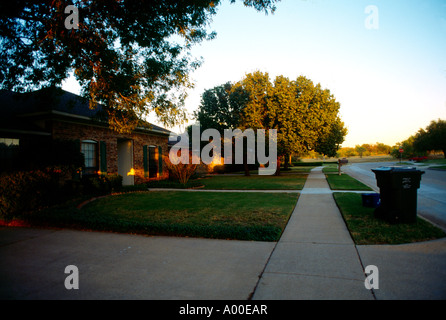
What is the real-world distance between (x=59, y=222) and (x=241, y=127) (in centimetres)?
1639

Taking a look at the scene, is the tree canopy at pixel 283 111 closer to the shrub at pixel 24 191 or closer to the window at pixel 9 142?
the window at pixel 9 142

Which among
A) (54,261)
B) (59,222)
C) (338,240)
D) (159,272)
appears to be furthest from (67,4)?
(338,240)

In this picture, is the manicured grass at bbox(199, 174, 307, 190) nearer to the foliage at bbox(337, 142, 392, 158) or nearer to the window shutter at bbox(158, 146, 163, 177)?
the window shutter at bbox(158, 146, 163, 177)

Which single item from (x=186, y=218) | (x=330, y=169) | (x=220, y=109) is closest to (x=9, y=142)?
(x=186, y=218)

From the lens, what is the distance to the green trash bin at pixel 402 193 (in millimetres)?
5816

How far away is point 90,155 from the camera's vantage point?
1365cm

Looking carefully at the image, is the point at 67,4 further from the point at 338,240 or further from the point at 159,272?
the point at 338,240

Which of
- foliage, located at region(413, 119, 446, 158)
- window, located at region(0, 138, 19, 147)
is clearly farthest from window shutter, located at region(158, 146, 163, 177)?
foliage, located at region(413, 119, 446, 158)

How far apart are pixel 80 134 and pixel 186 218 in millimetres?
8958

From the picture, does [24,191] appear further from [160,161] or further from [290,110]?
[290,110]

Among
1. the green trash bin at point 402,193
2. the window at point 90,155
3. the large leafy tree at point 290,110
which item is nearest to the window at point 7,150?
the window at point 90,155

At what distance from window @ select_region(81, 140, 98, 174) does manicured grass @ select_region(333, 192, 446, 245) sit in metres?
12.3

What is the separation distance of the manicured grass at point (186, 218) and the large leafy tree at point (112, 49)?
11.2 ft

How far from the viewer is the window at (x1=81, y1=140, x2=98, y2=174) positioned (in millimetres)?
13305
